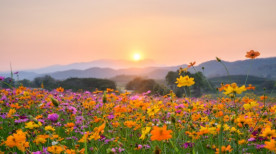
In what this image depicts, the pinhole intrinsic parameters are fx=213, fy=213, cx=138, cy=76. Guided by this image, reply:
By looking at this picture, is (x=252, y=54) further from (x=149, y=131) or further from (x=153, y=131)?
(x=153, y=131)

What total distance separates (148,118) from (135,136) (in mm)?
414

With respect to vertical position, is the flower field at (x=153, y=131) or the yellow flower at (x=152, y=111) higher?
the yellow flower at (x=152, y=111)

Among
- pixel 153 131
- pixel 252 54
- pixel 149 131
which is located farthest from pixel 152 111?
pixel 252 54

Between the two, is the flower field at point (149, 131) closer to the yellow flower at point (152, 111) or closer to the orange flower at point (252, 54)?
the yellow flower at point (152, 111)

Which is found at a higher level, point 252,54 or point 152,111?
point 252,54

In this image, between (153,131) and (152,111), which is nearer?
(153,131)

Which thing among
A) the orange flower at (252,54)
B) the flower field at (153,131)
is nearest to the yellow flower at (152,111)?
the flower field at (153,131)

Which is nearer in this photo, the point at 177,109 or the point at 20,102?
the point at 177,109

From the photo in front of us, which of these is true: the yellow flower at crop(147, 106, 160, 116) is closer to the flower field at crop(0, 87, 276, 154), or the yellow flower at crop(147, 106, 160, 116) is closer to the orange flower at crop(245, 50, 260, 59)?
the flower field at crop(0, 87, 276, 154)

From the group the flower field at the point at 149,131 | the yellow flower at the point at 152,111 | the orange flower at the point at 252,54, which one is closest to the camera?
the flower field at the point at 149,131

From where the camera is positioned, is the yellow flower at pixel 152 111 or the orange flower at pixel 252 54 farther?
the orange flower at pixel 252 54

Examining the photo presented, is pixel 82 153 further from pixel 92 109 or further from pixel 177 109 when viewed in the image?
pixel 92 109

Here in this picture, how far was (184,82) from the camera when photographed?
98.7 inches

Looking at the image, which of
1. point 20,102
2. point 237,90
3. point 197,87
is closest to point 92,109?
point 20,102
